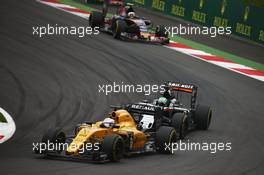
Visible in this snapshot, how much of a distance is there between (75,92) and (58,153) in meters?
6.46

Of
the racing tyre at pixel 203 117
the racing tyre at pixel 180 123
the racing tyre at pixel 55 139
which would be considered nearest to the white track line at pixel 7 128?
the racing tyre at pixel 55 139

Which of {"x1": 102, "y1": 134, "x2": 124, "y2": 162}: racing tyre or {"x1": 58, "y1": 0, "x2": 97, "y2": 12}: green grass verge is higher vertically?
{"x1": 102, "y1": 134, "x2": 124, "y2": 162}: racing tyre

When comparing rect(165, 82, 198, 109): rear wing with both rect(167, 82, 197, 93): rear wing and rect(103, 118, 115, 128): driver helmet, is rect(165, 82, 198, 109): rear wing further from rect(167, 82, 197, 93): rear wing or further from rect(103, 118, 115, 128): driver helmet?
rect(103, 118, 115, 128): driver helmet

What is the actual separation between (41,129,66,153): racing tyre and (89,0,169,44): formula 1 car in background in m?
14.5

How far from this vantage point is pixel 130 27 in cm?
3025

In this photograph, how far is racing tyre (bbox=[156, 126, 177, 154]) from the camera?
16.8 metres

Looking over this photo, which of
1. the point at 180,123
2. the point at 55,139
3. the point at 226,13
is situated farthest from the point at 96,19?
the point at 55,139

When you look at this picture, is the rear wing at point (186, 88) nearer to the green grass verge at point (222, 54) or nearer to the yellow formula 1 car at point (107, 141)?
the yellow formula 1 car at point (107, 141)

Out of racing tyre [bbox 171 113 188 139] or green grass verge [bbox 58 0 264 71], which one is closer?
racing tyre [bbox 171 113 188 139]

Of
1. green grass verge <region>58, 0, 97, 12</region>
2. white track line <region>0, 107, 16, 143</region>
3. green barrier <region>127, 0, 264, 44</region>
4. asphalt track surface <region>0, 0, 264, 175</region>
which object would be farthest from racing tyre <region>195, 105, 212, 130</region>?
green grass verge <region>58, 0, 97, 12</region>

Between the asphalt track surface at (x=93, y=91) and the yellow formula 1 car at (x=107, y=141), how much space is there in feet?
0.82

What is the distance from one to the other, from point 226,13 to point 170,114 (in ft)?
50.8

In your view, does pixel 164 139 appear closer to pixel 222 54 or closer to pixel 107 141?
pixel 107 141

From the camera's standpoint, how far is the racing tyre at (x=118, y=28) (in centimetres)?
2986
